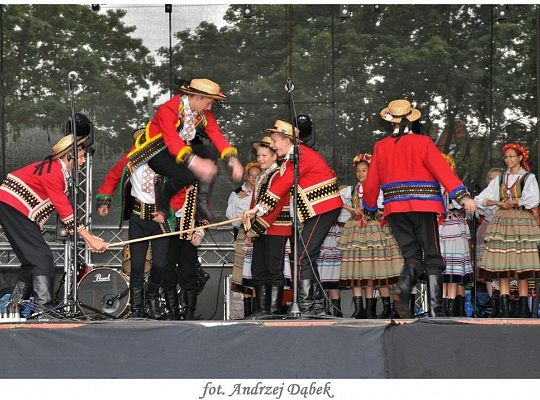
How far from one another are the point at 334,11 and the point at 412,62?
0.88 m

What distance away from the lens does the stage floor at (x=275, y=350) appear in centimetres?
623

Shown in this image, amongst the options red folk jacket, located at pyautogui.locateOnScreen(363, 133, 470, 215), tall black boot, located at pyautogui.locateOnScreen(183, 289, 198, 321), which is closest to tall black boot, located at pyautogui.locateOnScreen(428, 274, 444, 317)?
red folk jacket, located at pyautogui.locateOnScreen(363, 133, 470, 215)

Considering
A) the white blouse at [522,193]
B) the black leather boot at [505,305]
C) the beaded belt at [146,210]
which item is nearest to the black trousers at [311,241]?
the beaded belt at [146,210]

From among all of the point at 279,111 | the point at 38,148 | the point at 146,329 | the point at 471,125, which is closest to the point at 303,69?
the point at 279,111

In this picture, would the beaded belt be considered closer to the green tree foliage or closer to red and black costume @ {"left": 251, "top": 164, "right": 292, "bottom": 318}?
red and black costume @ {"left": 251, "top": 164, "right": 292, "bottom": 318}

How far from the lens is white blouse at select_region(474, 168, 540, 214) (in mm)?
8914

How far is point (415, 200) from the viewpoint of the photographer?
7.65 metres

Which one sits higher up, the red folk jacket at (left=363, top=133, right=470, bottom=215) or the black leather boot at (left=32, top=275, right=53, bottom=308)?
the red folk jacket at (left=363, top=133, right=470, bottom=215)

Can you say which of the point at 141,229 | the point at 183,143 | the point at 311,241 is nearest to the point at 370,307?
the point at 311,241

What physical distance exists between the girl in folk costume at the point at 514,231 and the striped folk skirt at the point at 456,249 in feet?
0.64

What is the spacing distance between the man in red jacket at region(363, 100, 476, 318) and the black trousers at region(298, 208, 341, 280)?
0.49 meters

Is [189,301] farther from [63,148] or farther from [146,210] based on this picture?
[63,148]

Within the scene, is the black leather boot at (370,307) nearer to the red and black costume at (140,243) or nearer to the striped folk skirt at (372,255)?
the striped folk skirt at (372,255)

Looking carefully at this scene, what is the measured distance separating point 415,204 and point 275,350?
185 centimetres
